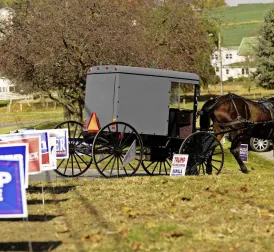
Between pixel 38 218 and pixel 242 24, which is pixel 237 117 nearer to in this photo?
pixel 38 218

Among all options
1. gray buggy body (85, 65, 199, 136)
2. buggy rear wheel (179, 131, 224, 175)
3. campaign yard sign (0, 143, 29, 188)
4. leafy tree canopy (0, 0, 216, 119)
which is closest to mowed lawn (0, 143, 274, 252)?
campaign yard sign (0, 143, 29, 188)

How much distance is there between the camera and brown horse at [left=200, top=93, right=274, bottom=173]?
1689 cm

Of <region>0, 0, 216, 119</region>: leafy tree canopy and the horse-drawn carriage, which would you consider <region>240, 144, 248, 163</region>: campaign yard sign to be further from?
<region>0, 0, 216, 119</region>: leafy tree canopy

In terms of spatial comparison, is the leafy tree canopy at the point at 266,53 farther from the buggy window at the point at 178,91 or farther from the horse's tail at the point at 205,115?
the buggy window at the point at 178,91

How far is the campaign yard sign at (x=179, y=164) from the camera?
48.3ft

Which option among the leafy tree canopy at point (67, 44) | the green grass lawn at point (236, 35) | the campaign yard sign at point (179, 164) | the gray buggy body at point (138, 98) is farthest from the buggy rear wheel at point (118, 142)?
the green grass lawn at point (236, 35)

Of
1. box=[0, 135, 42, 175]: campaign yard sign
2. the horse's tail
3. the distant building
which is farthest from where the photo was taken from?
the distant building

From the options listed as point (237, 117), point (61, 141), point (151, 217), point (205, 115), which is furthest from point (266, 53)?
point (151, 217)

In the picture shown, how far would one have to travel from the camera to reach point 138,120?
15.6m

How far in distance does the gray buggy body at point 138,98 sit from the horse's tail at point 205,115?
1574 mm

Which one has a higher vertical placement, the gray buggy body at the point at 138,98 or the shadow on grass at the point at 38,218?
the gray buggy body at the point at 138,98

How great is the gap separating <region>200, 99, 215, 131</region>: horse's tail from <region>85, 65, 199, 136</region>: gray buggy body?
5.16ft

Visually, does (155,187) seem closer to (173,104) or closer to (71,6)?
(173,104)

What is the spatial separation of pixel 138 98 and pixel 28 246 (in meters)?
8.28
